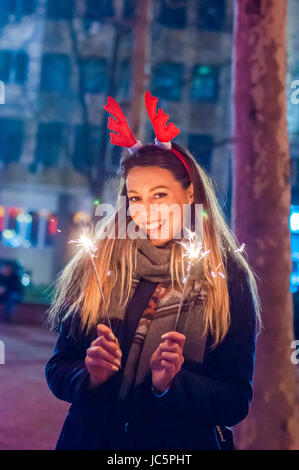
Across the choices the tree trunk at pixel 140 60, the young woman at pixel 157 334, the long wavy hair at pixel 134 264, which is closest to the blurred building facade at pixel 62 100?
the tree trunk at pixel 140 60

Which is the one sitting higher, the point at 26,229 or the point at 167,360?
the point at 26,229

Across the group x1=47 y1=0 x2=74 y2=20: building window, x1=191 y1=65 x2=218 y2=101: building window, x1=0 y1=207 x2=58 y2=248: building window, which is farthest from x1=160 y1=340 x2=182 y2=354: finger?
x1=47 y1=0 x2=74 y2=20: building window

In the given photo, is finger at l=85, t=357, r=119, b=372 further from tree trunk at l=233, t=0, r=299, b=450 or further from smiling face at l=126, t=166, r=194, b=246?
tree trunk at l=233, t=0, r=299, b=450

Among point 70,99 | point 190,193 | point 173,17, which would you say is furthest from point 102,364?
point 173,17

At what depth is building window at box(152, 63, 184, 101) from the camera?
2638 cm

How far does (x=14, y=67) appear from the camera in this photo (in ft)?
86.4

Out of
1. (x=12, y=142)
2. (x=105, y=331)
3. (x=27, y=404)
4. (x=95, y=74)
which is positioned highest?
(x=95, y=74)

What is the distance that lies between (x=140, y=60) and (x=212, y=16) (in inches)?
644

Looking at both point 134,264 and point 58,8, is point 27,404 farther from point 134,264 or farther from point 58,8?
point 58,8

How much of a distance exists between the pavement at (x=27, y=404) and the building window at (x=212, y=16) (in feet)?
71.3

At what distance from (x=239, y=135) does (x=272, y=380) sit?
6.55ft

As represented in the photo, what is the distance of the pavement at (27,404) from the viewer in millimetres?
5254
